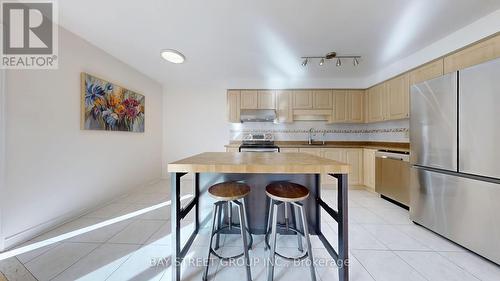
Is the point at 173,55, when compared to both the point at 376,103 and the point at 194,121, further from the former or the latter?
the point at 376,103

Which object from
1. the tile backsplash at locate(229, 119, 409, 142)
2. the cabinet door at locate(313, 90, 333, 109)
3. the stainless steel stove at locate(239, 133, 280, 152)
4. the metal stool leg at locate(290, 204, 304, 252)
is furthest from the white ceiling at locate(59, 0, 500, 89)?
the metal stool leg at locate(290, 204, 304, 252)

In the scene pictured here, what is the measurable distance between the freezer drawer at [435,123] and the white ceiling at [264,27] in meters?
0.77

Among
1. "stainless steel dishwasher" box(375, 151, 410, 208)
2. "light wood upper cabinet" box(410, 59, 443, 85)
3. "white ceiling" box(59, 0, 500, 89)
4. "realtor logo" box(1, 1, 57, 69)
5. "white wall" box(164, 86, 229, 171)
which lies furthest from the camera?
"white wall" box(164, 86, 229, 171)

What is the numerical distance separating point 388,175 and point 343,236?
2409mm

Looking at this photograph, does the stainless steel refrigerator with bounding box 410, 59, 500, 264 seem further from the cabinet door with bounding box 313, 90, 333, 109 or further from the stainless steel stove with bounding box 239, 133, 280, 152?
the stainless steel stove with bounding box 239, 133, 280, 152

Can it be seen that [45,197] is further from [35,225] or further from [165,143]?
[165,143]

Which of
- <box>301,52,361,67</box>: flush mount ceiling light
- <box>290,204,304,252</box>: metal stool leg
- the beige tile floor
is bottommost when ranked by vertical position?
the beige tile floor

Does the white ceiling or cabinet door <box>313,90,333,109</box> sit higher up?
the white ceiling

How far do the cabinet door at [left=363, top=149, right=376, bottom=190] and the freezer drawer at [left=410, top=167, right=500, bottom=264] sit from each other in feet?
4.13

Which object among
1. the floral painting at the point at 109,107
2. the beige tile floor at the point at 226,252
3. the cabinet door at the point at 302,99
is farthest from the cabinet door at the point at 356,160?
the floral painting at the point at 109,107

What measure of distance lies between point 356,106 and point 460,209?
270cm

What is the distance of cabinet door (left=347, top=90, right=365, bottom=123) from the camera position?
411cm

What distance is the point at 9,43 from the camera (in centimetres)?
189

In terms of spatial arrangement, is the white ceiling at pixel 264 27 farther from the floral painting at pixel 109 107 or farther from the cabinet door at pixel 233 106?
the cabinet door at pixel 233 106
